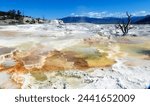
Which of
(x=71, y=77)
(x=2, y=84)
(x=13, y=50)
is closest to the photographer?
(x=2, y=84)

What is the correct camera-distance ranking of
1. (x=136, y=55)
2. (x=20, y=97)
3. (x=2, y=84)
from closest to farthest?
(x=20, y=97) < (x=2, y=84) < (x=136, y=55)

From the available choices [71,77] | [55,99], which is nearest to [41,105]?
[55,99]

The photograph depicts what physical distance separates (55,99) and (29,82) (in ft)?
4.85

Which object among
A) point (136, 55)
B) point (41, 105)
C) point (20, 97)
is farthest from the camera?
point (136, 55)

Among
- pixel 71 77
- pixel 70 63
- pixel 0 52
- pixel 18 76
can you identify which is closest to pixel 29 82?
pixel 18 76

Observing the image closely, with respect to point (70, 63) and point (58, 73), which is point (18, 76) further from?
point (70, 63)

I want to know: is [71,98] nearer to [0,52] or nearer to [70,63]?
[70,63]

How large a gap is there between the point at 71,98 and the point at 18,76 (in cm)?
215

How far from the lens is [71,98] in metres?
5.82

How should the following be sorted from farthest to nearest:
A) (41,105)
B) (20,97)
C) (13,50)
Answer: (13,50) < (20,97) < (41,105)

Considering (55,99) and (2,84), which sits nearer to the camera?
(55,99)

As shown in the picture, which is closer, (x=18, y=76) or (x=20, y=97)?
(x=20, y=97)

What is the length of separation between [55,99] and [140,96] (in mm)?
1647

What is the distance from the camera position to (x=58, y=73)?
7773mm
